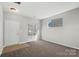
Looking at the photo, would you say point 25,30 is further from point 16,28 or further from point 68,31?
point 68,31

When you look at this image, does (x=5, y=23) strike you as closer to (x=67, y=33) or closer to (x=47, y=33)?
(x=47, y=33)

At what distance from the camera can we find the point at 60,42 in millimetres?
5324

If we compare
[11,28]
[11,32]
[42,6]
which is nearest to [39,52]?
[42,6]

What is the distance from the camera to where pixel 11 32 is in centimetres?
520

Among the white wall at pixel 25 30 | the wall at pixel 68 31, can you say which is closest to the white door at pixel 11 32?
the white wall at pixel 25 30

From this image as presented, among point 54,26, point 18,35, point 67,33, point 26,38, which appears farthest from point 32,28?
point 67,33

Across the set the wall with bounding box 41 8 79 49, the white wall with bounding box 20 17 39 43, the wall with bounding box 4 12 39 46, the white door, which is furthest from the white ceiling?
the white wall with bounding box 20 17 39 43

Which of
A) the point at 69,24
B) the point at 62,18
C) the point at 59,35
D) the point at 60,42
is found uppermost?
the point at 62,18

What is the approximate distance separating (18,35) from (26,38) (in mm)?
938

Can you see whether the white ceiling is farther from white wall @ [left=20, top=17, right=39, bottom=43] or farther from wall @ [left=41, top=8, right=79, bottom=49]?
white wall @ [left=20, top=17, right=39, bottom=43]

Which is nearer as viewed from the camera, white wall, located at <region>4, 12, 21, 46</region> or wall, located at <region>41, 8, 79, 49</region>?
wall, located at <region>41, 8, 79, 49</region>

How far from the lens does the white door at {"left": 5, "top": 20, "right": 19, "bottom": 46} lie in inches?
196

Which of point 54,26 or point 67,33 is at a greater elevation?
point 54,26

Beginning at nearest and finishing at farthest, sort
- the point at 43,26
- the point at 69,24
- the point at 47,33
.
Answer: the point at 69,24 < the point at 47,33 < the point at 43,26
